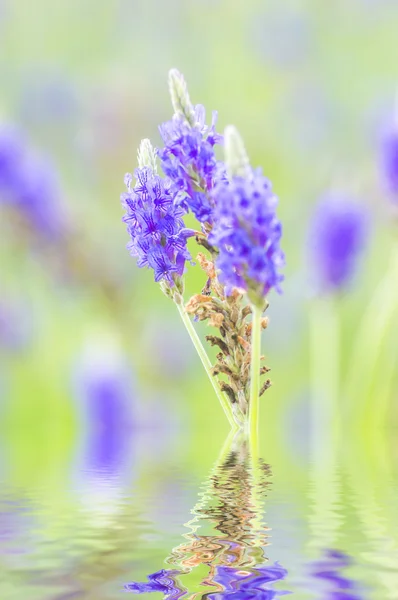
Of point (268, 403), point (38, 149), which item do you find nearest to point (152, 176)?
point (268, 403)

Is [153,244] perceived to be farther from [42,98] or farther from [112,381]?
[42,98]

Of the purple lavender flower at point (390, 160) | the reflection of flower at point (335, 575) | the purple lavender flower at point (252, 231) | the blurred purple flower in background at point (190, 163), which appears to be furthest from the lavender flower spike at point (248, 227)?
the purple lavender flower at point (390, 160)

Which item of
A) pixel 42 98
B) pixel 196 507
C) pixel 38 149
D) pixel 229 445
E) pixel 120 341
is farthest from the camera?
pixel 42 98

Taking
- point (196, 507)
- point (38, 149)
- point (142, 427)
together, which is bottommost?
point (196, 507)

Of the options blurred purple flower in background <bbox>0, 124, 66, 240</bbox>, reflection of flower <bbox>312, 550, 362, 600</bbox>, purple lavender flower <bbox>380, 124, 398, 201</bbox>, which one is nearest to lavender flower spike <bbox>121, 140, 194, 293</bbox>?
reflection of flower <bbox>312, 550, 362, 600</bbox>

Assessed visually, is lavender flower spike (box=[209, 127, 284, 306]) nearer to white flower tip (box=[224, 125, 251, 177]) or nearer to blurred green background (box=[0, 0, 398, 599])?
white flower tip (box=[224, 125, 251, 177])

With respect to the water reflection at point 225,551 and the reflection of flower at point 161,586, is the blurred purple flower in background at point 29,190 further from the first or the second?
the reflection of flower at point 161,586
